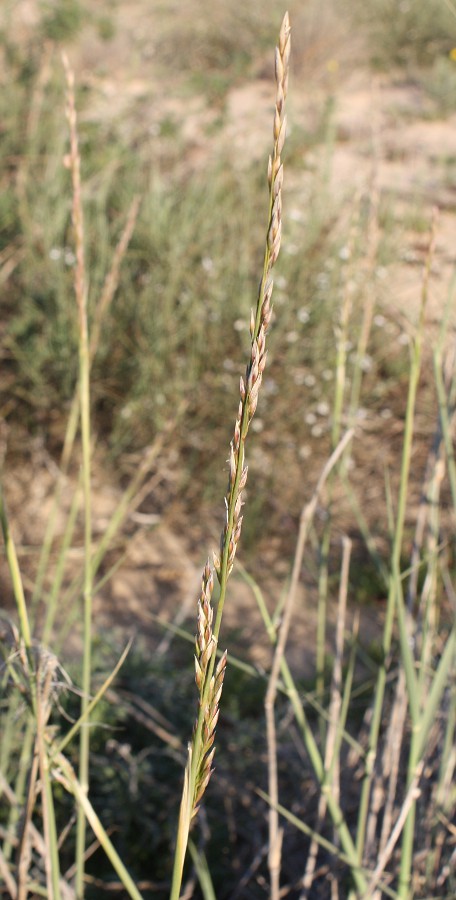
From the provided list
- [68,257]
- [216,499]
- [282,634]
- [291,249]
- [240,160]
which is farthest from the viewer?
[240,160]

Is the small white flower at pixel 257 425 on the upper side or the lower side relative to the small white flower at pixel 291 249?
lower

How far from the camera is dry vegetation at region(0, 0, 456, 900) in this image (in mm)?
1051

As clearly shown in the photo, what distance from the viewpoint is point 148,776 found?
6.32ft

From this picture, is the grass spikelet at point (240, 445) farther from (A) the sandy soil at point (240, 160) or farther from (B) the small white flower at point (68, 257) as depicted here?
(B) the small white flower at point (68, 257)

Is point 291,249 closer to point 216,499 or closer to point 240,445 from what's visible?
point 216,499

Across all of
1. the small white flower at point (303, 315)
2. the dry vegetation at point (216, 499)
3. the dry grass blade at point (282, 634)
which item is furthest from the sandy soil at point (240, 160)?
the small white flower at point (303, 315)

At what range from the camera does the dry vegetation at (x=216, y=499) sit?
1.05 meters

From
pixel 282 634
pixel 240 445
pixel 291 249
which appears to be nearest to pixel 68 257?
pixel 291 249

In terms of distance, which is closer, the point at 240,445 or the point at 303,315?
the point at 240,445

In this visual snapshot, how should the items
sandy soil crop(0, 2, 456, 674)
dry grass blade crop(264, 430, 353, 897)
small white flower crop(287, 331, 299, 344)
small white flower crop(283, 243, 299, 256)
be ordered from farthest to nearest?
small white flower crop(283, 243, 299, 256), small white flower crop(287, 331, 299, 344), sandy soil crop(0, 2, 456, 674), dry grass blade crop(264, 430, 353, 897)

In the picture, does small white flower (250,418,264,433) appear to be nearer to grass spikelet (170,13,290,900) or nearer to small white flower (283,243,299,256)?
small white flower (283,243,299,256)

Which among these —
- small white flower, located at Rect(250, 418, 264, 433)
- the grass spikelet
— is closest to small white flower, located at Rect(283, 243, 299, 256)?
small white flower, located at Rect(250, 418, 264, 433)

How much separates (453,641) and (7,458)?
106 inches

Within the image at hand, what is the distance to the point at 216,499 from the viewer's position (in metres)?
3.45
